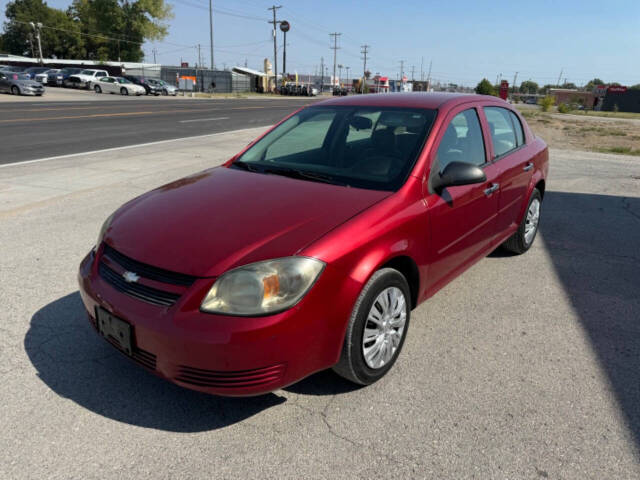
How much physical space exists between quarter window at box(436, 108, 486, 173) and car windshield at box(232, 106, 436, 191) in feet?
0.57

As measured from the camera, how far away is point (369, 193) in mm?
2975

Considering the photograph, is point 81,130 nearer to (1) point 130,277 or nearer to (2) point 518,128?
(2) point 518,128

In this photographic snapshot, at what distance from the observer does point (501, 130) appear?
4395mm

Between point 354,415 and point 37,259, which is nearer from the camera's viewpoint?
point 354,415

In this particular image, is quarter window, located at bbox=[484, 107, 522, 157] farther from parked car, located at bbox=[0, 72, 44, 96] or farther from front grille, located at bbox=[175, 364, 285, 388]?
parked car, located at bbox=[0, 72, 44, 96]

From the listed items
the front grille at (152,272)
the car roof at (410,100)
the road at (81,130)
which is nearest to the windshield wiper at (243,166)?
the car roof at (410,100)

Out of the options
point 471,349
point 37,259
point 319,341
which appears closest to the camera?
point 319,341

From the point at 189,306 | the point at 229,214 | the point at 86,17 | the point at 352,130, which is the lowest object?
the point at 189,306

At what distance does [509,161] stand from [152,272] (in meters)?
3.18

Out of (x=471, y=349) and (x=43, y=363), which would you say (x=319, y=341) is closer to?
(x=471, y=349)

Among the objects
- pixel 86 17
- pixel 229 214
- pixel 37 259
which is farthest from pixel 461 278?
pixel 86 17

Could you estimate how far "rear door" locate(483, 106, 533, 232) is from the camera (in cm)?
414

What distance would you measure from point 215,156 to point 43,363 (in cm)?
810

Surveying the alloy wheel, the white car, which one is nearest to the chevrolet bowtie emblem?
the alloy wheel
